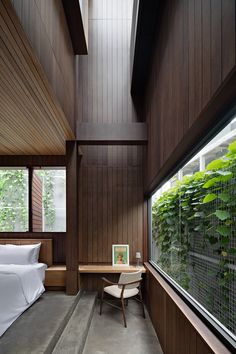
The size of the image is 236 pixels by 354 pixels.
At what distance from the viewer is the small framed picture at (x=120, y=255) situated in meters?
5.80

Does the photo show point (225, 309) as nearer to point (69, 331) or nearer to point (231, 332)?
point (231, 332)

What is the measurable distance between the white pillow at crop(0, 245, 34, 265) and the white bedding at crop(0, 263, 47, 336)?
70 cm

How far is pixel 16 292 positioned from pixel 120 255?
229cm

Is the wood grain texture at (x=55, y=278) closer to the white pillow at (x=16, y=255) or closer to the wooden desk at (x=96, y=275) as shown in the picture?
the wooden desk at (x=96, y=275)

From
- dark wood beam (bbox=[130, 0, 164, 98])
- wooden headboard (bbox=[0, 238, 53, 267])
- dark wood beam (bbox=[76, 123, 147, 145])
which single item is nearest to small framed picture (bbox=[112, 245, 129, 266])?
wooden headboard (bbox=[0, 238, 53, 267])

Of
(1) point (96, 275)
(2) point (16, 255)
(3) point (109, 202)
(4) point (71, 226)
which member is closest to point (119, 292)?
(1) point (96, 275)

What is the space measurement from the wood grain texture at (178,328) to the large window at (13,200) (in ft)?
10.1

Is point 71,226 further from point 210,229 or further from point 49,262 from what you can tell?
point 210,229

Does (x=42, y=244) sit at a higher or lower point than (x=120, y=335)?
higher

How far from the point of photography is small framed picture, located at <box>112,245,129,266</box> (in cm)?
580

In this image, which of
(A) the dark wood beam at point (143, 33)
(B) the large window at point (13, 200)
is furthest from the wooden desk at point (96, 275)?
(A) the dark wood beam at point (143, 33)

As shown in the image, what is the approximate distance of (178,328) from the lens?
262 centimetres

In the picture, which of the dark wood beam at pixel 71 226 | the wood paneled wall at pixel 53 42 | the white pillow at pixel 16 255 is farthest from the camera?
the white pillow at pixel 16 255

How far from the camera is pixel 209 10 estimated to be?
59.8 inches
